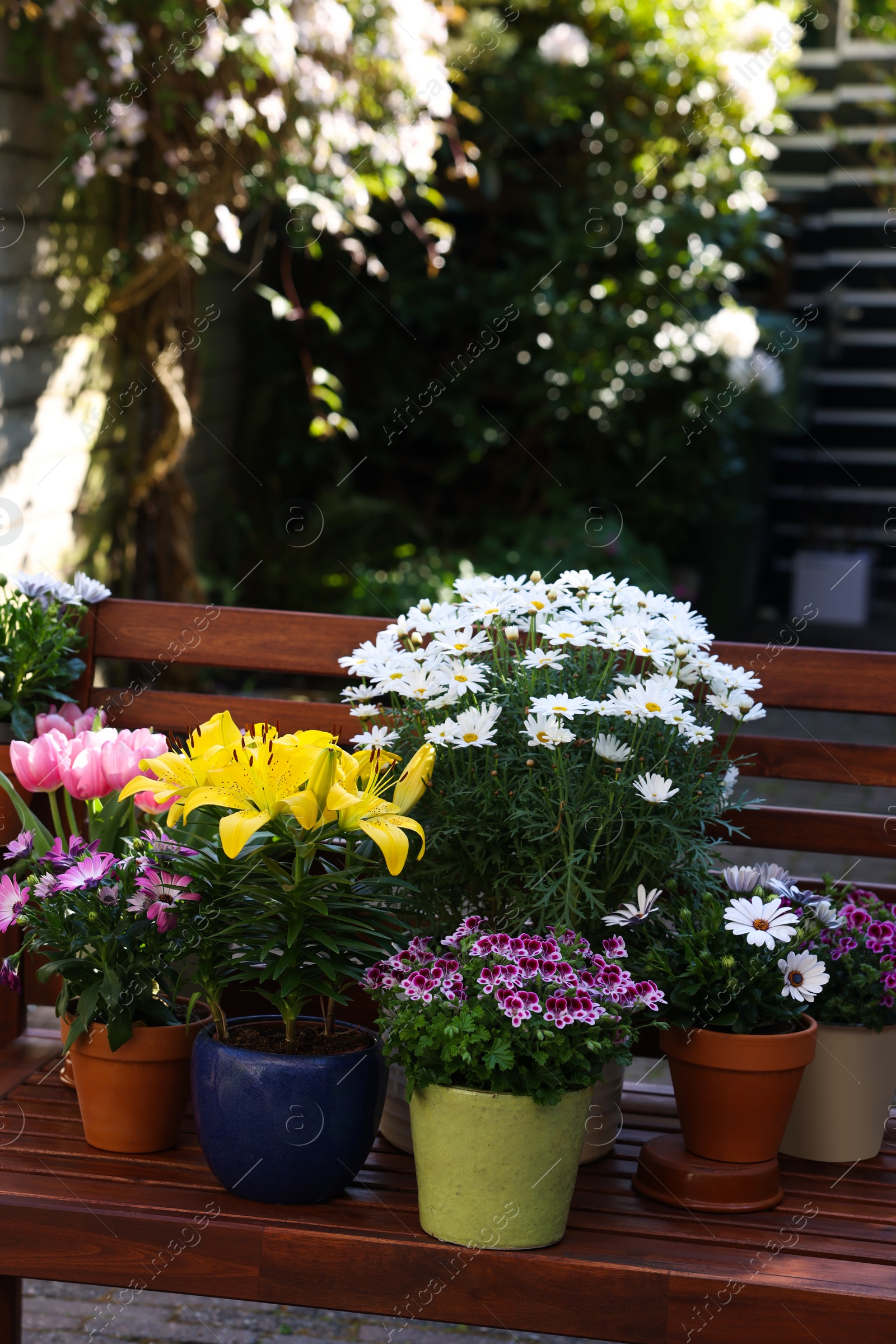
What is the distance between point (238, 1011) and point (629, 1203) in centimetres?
65

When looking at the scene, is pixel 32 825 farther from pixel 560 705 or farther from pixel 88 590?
pixel 560 705

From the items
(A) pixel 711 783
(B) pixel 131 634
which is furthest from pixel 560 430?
(A) pixel 711 783

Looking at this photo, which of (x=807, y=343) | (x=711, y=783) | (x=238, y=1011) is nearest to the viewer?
(x=711, y=783)

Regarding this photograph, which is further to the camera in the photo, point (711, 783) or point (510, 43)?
point (510, 43)

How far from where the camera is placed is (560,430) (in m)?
6.01

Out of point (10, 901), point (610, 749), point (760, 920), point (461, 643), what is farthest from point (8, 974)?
point (760, 920)

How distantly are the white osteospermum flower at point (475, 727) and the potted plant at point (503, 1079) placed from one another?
0.24 metres

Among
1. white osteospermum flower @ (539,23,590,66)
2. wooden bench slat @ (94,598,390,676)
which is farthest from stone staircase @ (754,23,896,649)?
wooden bench slat @ (94,598,390,676)

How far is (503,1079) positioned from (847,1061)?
0.57m

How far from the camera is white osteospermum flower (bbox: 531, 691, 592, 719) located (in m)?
1.53

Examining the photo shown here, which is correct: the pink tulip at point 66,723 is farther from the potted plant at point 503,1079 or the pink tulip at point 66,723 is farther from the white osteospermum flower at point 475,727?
the potted plant at point 503,1079

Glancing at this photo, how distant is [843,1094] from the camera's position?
5.67ft

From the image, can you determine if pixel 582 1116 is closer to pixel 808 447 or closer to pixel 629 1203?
pixel 629 1203

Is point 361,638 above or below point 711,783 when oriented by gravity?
above
